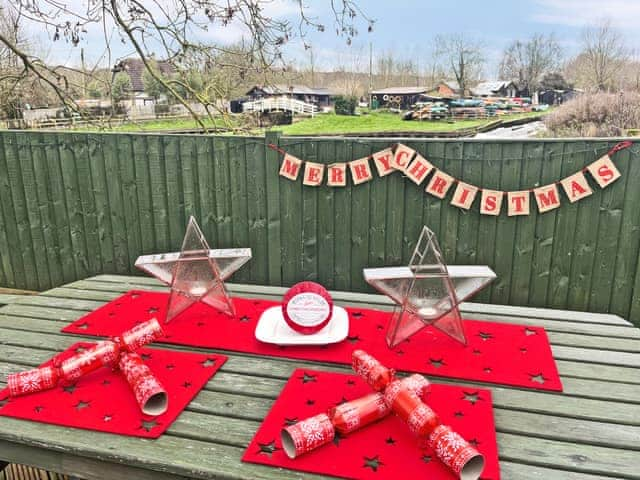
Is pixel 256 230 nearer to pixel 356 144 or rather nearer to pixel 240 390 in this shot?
pixel 356 144

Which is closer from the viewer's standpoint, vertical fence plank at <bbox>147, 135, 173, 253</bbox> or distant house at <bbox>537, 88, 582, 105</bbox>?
vertical fence plank at <bbox>147, 135, 173, 253</bbox>

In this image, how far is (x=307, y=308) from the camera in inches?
68.1

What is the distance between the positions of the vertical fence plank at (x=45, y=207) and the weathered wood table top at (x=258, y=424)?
6.73ft

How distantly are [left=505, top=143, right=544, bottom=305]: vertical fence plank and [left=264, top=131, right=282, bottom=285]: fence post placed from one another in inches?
55.3

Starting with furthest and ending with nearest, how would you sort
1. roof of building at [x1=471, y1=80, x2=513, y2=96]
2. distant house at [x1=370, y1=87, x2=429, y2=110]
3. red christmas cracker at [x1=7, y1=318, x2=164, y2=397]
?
roof of building at [x1=471, y1=80, x2=513, y2=96] < distant house at [x1=370, y1=87, x2=429, y2=110] < red christmas cracker at [x1=7, y1=318, x2=164, y2=397]

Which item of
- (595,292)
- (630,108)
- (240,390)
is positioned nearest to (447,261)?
(595,292)

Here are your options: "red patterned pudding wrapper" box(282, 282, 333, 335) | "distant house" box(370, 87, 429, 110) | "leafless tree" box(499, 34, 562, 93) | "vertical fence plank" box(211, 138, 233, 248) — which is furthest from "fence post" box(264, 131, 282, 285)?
"leafless tree" box(499, 34, 562, 93)

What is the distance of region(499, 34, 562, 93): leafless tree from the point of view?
3397 cm

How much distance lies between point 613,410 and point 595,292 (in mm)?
1724

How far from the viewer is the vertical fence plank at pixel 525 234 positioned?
277 cm

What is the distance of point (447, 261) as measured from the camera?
3041mm

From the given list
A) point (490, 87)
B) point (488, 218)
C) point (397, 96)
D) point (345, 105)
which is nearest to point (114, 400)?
point (488, 218)

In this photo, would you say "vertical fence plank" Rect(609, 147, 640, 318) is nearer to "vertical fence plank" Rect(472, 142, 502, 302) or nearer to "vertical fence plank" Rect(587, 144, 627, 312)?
"vertical fence plank" Rect(587, 144, 627, 312)

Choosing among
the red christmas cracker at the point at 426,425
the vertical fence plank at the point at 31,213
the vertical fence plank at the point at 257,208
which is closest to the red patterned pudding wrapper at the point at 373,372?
A: the red christmas cracker at the point at 426,425
